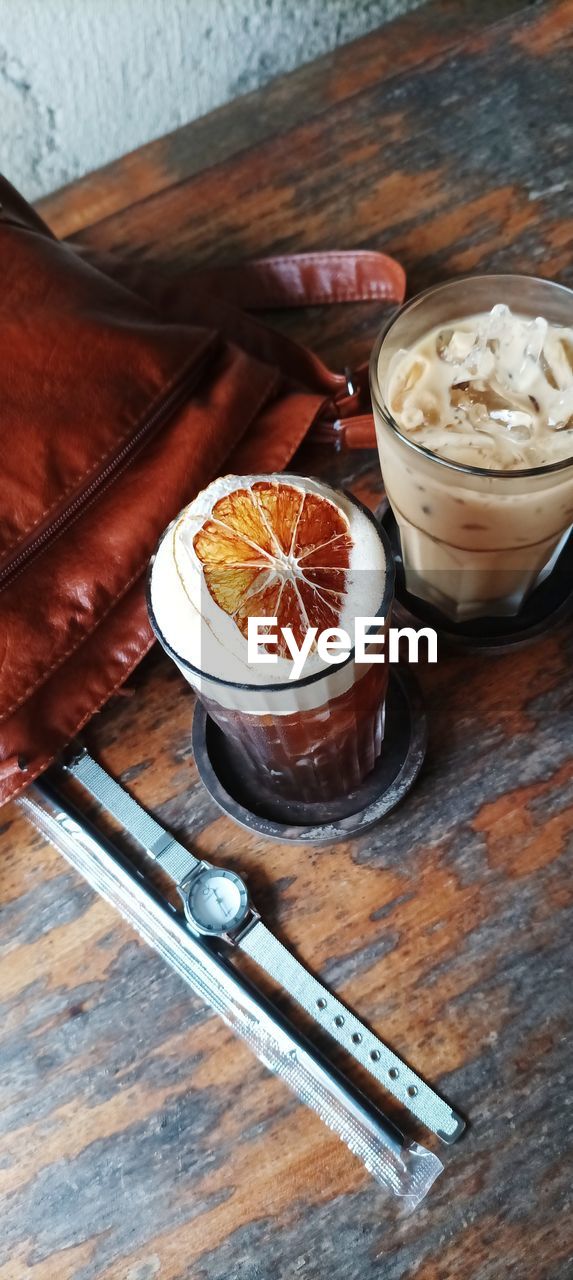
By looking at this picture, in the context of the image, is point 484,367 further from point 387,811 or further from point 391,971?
point 391,971

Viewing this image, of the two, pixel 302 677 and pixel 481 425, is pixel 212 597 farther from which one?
pixel 481 425

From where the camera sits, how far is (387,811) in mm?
719

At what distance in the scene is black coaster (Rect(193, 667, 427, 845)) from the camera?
0.72 m

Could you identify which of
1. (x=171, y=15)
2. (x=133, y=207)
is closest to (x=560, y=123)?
(x=133, y=207)

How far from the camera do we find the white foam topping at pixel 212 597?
543 mm

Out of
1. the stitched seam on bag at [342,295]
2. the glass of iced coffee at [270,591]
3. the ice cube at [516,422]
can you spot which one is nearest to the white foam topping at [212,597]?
the glass of iced coffee at [270,591]

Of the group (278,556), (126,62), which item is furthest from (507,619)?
(126,62)

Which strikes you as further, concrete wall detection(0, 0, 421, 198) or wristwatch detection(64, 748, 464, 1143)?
concrete wall detection(0, 0, 421, 198)

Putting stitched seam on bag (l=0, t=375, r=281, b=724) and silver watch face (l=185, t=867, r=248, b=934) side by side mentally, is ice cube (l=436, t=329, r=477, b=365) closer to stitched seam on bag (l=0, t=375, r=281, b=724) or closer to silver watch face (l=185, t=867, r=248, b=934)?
stitched seam on bag (l=0, t=375, r=281, b=724)

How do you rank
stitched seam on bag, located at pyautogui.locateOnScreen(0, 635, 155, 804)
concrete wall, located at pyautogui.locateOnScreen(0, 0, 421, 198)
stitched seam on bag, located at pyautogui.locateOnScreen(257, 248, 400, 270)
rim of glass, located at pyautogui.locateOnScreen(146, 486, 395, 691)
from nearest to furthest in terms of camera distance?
rim of glass, located at pyautogui.locateOnScreen(146, 486, 395, 691)
stitched seam on bag, located at pyautogui.locateOnScreen(0, 635, 155, 804)
stitched seam on bag, located at pyautogui.locateOnScreen(257, 248, 400, 270)
concrete wall, located at pyautogui.locateOnScreen(0, 0, 421, 198)

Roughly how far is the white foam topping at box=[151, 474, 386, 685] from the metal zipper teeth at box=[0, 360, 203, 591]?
20 centimetres

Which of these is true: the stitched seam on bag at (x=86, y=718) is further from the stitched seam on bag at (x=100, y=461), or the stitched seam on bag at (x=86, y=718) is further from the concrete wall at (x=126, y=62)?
the concrete wall at (x=126, y=62)

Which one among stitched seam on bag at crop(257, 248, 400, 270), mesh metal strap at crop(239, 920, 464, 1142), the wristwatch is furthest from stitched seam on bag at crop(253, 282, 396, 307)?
mesh metal strap at crop(239, 920, 464, 1142)

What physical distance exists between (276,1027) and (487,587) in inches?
14.3
